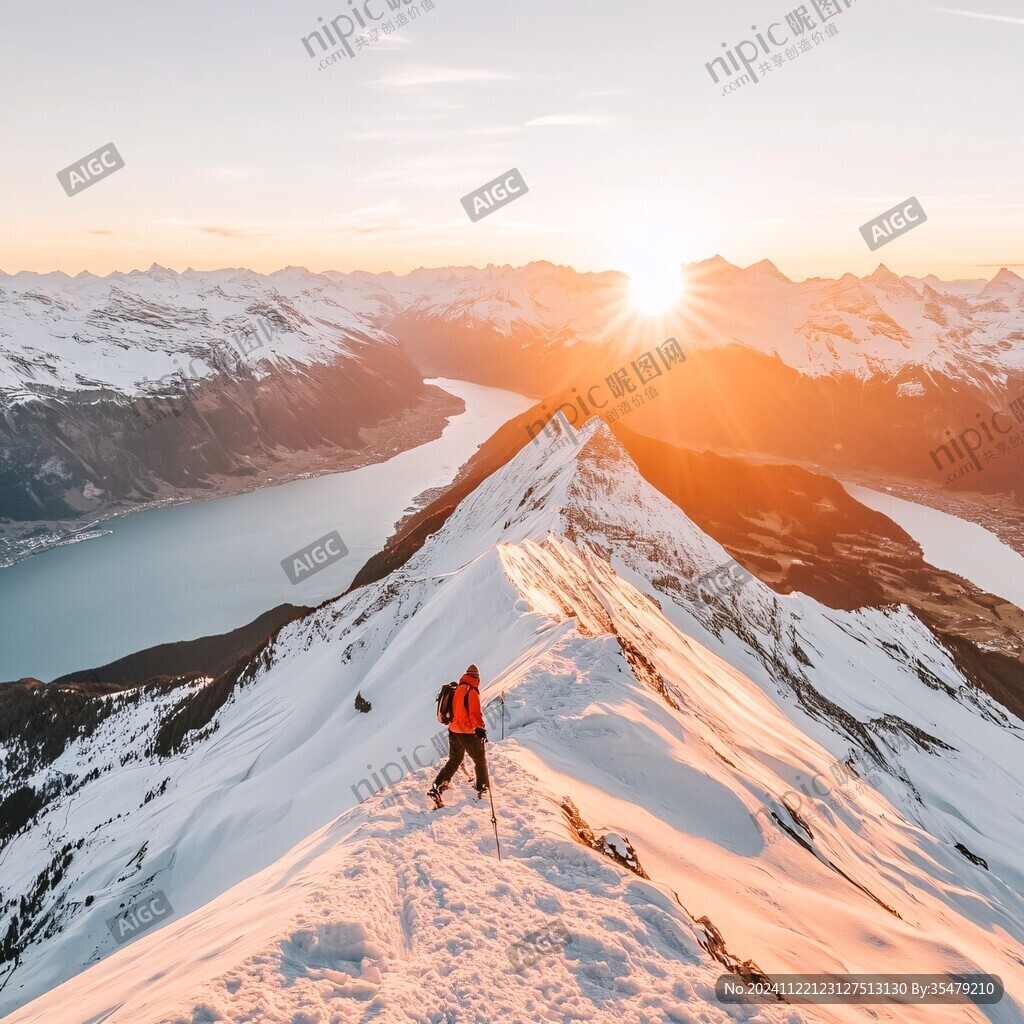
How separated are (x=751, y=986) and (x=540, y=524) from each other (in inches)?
1553

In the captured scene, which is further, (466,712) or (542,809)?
(466,712)

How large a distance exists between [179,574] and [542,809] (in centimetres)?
13032

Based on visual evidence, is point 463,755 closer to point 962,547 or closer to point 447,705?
point 447,705

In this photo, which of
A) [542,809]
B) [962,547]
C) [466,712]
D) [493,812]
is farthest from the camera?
[962,547]

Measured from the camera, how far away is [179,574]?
123 m

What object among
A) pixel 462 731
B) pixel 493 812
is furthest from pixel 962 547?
pixel 493 812

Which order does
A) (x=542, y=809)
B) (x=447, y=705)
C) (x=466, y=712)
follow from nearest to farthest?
(x=542, y=809) → (x=466, y=712) → (x=447, y=705)

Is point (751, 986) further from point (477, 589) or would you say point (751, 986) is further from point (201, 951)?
point (477, 589)

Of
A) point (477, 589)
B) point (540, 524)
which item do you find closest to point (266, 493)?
point (540, 524)

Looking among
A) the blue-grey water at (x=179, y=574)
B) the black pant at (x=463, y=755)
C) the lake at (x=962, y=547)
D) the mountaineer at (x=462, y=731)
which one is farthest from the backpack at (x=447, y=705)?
the lake at (x=962, y=547)

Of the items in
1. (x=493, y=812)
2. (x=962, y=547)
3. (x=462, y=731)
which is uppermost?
(x=462, y=731)

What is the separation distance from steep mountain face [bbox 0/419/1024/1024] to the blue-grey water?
52.1 meters

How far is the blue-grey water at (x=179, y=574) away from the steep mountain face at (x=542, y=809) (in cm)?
5207

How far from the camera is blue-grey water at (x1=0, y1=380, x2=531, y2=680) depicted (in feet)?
327
